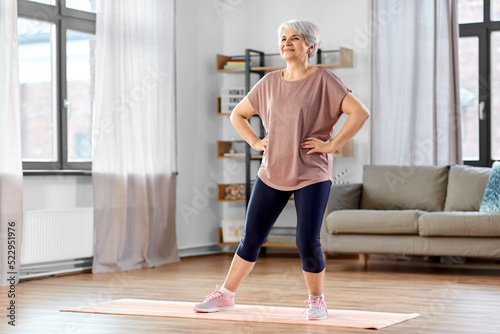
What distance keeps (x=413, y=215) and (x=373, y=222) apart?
27cm

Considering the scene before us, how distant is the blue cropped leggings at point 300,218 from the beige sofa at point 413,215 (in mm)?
2039

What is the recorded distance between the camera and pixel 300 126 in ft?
10.4

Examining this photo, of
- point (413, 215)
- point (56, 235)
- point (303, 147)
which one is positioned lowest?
point (56, 235)

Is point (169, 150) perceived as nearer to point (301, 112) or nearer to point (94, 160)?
point (94, 160)

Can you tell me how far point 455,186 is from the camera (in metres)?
5.61

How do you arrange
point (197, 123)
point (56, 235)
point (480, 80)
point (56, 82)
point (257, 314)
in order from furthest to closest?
point (197, 123) < point (480, 80) < point (56, 82) < point (56, 235) < point (257, 314)

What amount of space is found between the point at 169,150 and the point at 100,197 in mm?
854

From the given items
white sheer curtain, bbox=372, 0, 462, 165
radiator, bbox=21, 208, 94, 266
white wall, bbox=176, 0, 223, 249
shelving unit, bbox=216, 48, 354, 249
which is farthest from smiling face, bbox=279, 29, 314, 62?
white wall, bbox=176, 0, 223, 249

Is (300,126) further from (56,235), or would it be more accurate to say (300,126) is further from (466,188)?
(466,188)

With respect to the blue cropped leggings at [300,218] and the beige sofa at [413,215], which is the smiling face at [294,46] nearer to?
the blue cropped leggings at [300,218]

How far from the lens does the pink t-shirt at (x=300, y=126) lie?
317 centimetres

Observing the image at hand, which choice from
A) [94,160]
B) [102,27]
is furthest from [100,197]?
[102,27]

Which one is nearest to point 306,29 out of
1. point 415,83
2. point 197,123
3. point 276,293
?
point 276,293

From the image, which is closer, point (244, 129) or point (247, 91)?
point (244, 129)
